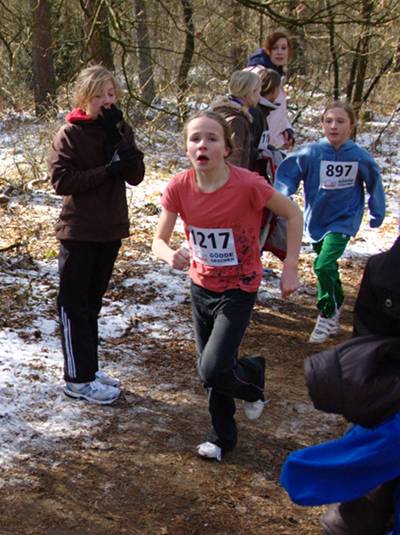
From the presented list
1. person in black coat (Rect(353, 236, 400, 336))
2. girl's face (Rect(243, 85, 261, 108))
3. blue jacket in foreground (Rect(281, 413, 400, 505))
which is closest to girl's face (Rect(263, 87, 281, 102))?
girl's face (Rect(243, 85, 261, 108))

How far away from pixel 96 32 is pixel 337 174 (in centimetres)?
346

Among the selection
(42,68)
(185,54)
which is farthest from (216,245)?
(42,68)

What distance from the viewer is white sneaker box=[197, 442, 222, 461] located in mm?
3688

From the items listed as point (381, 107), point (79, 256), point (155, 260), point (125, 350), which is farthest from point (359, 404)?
point (381, 107)

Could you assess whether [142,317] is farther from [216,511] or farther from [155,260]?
[216,511]

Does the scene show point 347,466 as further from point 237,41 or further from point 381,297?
point 237,41

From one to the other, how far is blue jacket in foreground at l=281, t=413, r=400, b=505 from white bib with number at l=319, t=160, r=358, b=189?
133 inches

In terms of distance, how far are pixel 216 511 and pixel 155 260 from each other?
3.91 metres

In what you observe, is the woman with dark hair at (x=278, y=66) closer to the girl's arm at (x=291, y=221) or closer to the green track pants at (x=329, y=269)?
the green track pants at (x=329, y=269)

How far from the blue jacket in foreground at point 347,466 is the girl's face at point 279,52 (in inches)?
194

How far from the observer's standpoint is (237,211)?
3.43 meters

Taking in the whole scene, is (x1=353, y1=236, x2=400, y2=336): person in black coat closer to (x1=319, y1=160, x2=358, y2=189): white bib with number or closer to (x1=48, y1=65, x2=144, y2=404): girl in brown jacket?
(x1=48, y1=65, x2=144, y2=404): girl in brown jacket

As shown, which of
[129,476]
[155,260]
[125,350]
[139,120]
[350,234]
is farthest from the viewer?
[139,120]

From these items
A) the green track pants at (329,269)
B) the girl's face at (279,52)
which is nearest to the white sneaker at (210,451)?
the green track pants at (329,269)
